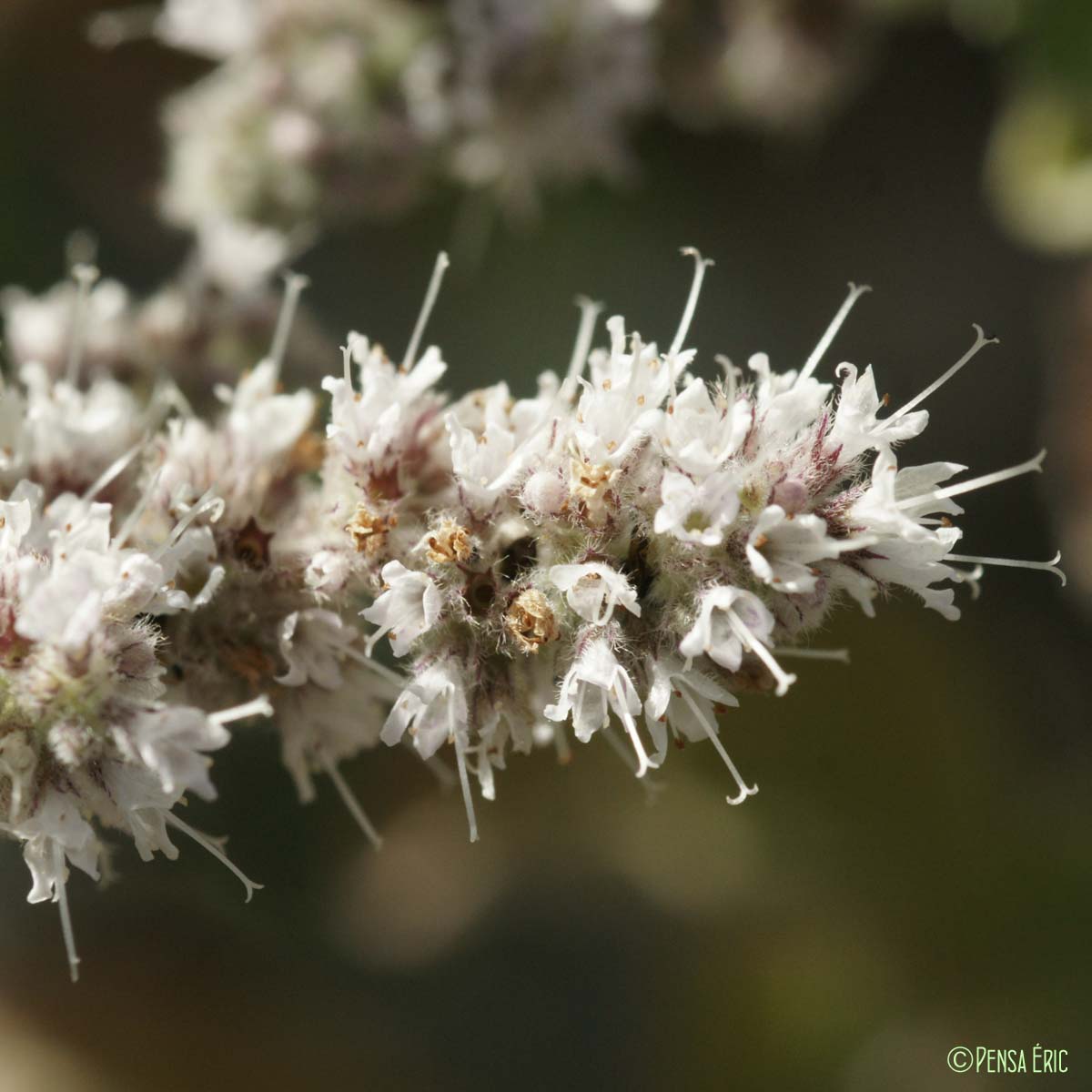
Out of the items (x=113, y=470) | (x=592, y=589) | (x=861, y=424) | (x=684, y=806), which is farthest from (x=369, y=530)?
(x=684, y=806)

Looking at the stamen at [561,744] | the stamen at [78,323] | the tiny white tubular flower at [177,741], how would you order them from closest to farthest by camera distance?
1. the tiny white tubular flower at [177,741]
2. the stamen at [561,744]
3. the stamen at [78,323]

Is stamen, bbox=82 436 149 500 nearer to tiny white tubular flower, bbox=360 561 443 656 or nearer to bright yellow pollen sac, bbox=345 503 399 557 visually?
bright yellow pollen sac, bbox=345 503 399 557

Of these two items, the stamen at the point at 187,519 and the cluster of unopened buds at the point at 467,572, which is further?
the stamen at the point at 187,519

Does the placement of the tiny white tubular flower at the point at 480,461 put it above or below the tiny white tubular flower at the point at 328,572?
above

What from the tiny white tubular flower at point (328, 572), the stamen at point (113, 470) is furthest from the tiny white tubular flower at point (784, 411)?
the stamen at point (113, 470)

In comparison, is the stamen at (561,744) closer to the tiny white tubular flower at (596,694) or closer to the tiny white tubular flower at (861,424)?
the tiny white tubular flower at (596,694)

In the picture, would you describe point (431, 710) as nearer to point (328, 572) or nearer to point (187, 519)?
point (328, 572)

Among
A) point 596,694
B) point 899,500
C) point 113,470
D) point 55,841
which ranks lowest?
point 55,841
